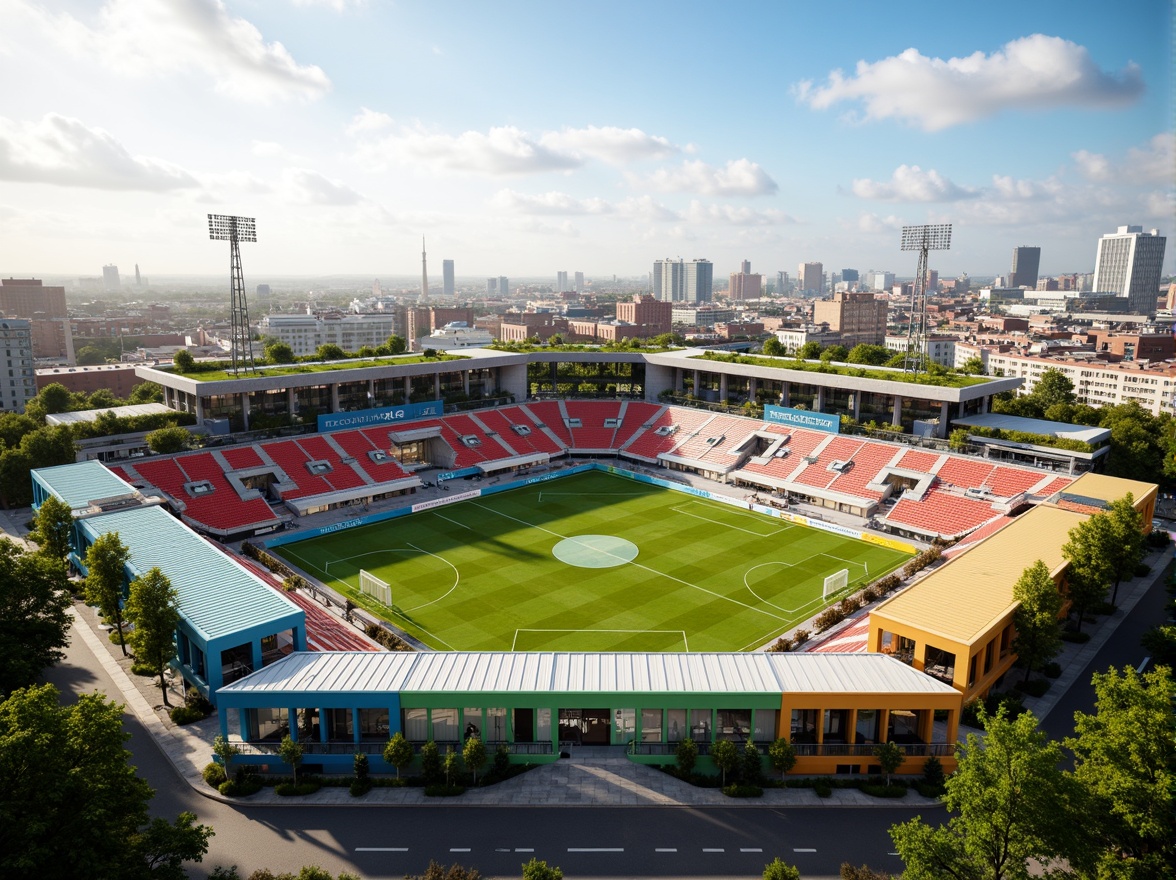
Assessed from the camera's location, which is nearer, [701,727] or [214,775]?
[214,775]

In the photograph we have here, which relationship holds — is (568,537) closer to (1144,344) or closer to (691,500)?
(691,500)

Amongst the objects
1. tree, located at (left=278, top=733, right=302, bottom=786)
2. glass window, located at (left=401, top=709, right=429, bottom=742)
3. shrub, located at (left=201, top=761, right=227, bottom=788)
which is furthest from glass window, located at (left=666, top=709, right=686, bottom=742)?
shrub, located at (left=201, top=761, right=227, bottom=788)

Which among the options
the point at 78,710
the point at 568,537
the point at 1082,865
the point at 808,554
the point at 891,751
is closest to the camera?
the point at 1082,865

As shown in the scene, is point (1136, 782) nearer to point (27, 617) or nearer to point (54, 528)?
point (27, 617)

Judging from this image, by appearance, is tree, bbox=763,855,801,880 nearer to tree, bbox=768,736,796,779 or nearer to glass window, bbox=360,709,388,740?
tree, bbox=768,736,796,779

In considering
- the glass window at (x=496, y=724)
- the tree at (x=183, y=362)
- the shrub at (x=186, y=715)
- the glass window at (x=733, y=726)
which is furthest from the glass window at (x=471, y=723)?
the tree at (x=183, y=362)

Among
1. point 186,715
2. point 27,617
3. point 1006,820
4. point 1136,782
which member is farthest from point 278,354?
point 1136,782

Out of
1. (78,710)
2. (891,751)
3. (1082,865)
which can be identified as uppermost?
(78,710)

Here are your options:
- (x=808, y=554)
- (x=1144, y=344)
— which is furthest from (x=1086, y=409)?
(x=1144, y=344)

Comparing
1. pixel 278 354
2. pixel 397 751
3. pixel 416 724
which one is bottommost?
pixel 416 724
